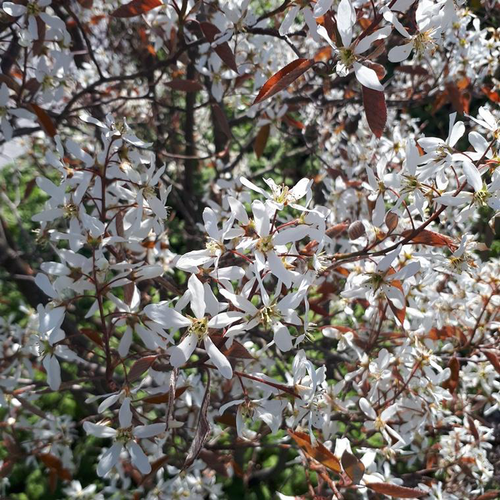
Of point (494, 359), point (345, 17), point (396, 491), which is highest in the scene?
point (345, 17)

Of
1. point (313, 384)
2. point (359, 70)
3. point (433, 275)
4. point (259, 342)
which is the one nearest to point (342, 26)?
point (359, 70)

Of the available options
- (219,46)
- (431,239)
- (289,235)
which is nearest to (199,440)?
(289,235)

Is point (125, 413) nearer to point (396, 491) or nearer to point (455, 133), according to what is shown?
point (396, 491)

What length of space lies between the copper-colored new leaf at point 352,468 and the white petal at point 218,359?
0.95ft

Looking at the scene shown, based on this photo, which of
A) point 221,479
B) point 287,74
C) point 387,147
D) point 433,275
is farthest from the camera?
point 221,479

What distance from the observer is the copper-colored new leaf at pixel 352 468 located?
37.8 inches

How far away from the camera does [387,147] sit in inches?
69.0

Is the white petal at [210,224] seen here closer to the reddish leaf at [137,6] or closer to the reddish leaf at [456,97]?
the reddish leaf at [137,6]

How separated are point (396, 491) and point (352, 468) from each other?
0.27ft

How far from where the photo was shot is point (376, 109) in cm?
88

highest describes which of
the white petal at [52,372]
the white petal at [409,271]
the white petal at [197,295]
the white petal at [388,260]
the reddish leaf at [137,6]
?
the reddish leaf at [137,6]

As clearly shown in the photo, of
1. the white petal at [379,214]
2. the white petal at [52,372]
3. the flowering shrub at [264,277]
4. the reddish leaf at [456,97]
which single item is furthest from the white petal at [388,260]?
the reddish leaf at [456,97]

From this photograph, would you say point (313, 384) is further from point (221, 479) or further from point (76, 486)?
point (221, 479)

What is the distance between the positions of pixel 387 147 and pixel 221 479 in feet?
4.67
